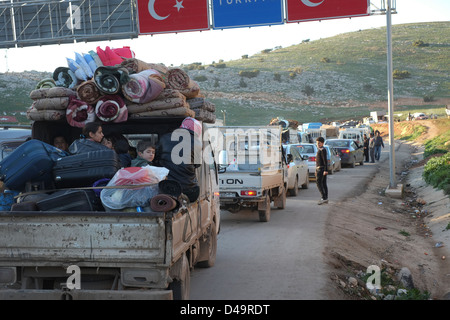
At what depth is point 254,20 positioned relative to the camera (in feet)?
59.6

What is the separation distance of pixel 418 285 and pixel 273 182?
18.2 ft

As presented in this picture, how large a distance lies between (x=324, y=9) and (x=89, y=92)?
36.9 feet

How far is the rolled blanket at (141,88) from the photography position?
778 cm

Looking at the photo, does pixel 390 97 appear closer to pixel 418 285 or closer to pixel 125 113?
pixel 418 285

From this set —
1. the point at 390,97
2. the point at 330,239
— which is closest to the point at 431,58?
the point at 390,97

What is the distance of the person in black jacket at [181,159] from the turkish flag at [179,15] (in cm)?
1134

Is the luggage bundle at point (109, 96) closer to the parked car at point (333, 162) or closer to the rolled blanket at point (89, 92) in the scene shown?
the rolled blanket at point (89, 92)

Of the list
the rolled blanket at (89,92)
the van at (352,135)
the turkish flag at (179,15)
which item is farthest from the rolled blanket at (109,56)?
the van at (352,135)

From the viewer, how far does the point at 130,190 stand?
6.18 m

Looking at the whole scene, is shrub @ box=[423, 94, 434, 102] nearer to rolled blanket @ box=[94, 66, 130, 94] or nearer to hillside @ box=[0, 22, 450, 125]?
hillside @ box=[0, 22, 450, 125]

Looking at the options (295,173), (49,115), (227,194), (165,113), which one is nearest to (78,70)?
(49,115)

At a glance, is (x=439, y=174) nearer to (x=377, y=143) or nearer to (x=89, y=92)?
(x=89, y=92)

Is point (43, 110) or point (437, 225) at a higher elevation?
point (43, 110)

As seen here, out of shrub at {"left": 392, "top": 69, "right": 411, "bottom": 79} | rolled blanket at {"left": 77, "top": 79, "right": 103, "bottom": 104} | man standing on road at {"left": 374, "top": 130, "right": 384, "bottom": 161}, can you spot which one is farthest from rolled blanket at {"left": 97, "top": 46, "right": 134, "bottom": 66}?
shrub at {"left": 392, "top": 69, "right": 411, "bottom": 79}
